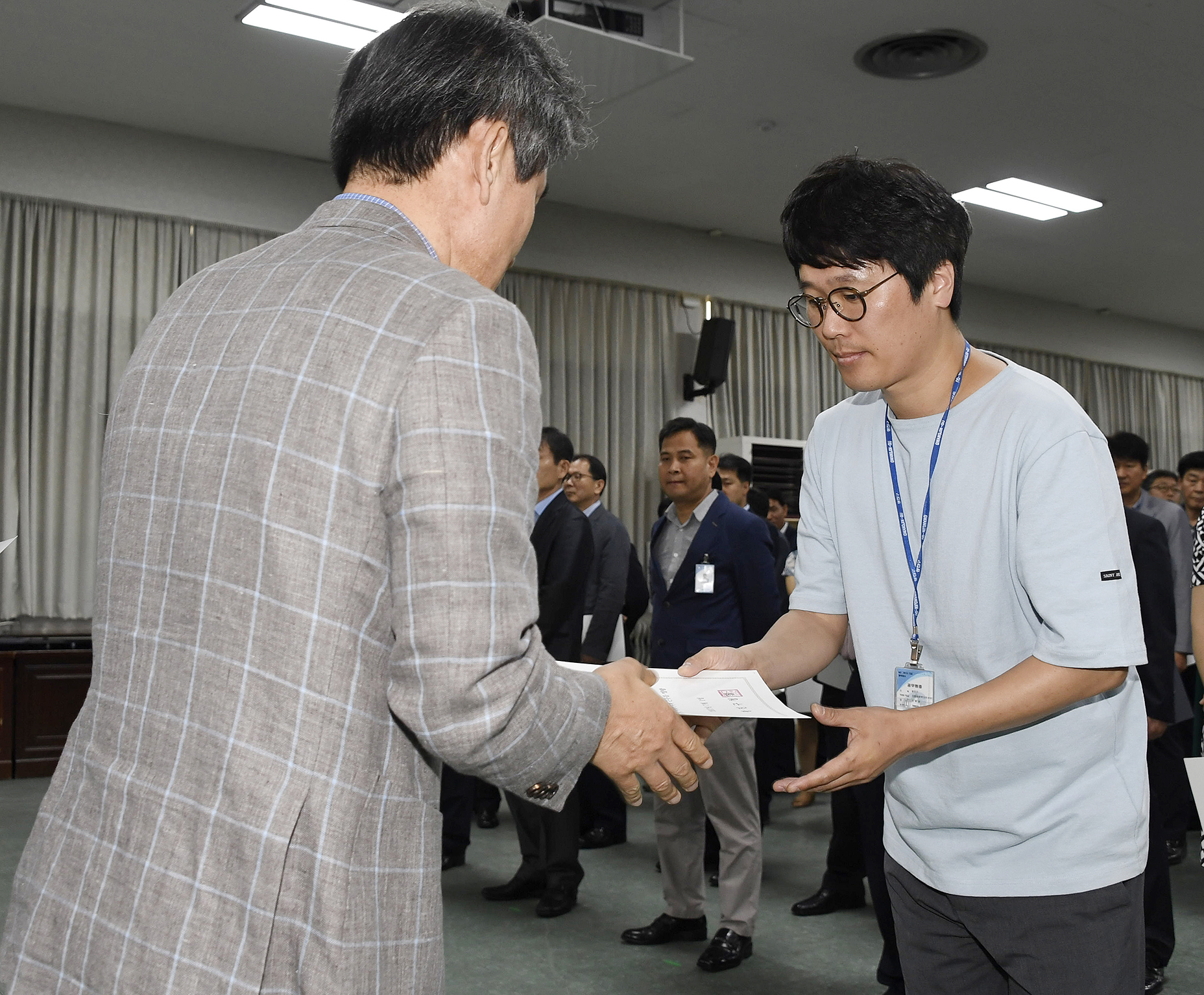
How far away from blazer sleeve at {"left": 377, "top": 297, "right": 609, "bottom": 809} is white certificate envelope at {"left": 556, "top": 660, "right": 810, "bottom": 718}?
309 mm

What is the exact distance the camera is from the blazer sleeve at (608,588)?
15.2 feet

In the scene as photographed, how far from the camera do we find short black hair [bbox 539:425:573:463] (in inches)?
187

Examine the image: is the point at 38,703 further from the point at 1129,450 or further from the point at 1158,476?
the point at 1158,476

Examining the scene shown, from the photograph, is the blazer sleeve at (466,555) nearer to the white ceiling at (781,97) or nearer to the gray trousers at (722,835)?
the gray trousers at (722,835)

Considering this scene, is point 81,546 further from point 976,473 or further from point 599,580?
point 976,473

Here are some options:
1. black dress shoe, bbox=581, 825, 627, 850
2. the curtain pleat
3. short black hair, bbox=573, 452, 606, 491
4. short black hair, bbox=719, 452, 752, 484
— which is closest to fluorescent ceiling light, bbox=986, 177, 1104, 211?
the curtain pleat

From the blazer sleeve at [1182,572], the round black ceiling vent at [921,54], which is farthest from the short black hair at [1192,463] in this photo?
the round black ceiling vent at [921,54]

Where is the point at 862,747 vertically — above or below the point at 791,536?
below

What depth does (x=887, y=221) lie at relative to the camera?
1468 millimetres

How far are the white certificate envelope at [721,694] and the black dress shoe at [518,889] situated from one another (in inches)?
114

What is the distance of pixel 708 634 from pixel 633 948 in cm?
114

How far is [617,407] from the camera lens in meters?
8.69

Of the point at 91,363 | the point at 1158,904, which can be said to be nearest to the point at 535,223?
the point at 91,363

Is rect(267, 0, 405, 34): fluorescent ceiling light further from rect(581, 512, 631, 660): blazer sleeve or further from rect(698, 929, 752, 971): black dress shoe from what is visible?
rect(698, 929, 752, 971): black dress shoe
